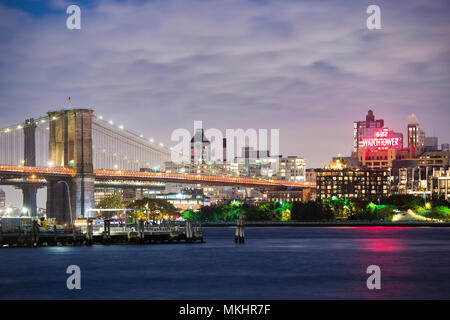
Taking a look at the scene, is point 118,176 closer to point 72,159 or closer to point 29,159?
point 72,159

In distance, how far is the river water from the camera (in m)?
45.2

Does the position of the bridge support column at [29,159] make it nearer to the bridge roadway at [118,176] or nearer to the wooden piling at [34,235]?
the bridge roadway at [118,176]

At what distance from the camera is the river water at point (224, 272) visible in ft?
148

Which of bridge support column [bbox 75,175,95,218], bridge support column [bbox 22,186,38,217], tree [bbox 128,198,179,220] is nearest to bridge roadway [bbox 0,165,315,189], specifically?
bridge support column [bbox 75,175,95,218]

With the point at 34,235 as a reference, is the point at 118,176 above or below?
above

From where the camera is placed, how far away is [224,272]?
183 feet

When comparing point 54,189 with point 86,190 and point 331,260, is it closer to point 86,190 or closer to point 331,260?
point 86,190

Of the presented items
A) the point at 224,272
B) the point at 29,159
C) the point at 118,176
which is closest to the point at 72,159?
the point at 118,176

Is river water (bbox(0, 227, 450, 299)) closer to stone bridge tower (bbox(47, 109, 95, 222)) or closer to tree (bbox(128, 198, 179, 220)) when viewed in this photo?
stone bridge tower (bbox(47, 109, 95, 222))

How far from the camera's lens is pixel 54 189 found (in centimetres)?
10950

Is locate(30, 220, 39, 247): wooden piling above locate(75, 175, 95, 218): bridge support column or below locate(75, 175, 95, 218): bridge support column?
below
